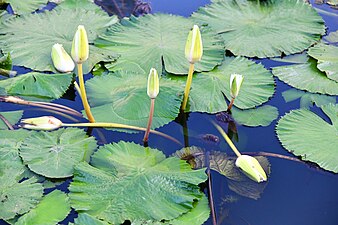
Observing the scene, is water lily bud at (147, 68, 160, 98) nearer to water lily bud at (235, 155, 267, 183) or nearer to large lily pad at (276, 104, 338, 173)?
water lily bud at (235, 155, 267, 183)

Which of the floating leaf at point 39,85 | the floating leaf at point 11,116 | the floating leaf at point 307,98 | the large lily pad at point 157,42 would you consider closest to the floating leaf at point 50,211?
the floating leaf at point 11,116

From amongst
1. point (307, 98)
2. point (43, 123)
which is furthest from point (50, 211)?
point (307, 98)

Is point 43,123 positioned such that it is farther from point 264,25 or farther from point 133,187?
point 264,25

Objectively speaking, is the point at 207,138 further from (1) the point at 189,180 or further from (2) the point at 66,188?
(2) the point at 66,188

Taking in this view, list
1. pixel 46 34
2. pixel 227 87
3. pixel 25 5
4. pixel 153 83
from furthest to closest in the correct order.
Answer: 1. pixel 25 5
2. pixel 46 34
3. pixel 227 87
4. pixel 153 83

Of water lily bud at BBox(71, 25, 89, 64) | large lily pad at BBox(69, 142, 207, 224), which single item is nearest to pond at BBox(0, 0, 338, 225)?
large lily pad at BBox(69, 142, 207, 224)
